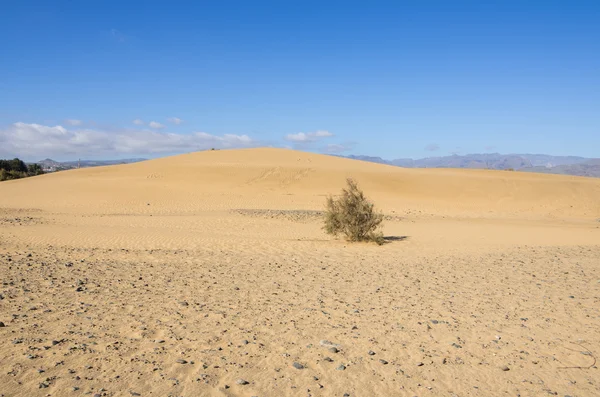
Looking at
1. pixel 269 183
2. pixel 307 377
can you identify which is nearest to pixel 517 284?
pixel 307 377

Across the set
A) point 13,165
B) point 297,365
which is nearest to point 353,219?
point 297,365

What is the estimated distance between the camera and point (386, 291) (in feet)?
28.2

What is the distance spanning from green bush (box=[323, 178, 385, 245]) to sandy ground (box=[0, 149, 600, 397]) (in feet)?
2.30

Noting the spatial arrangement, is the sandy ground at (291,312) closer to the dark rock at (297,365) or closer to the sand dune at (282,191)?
the dark rock at (297,365)

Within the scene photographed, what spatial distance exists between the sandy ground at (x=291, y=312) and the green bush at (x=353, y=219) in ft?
2.30

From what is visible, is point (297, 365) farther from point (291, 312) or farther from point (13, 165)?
point (13, 165)

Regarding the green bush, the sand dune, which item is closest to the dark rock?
the green bush

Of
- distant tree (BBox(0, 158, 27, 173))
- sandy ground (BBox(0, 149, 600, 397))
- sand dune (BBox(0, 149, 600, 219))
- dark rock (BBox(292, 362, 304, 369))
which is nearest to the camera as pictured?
sandy ground (BBox(0, 149, 600, 397))

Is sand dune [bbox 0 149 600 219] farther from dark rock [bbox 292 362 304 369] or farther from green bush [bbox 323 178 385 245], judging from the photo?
dark rock [bbox 292 362 304 369]

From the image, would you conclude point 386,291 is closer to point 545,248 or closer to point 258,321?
point 258,321

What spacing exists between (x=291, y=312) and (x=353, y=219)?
9.62m

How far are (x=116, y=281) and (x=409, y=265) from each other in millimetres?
6687

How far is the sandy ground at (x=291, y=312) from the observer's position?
4.77 meters

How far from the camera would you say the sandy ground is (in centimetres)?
477
